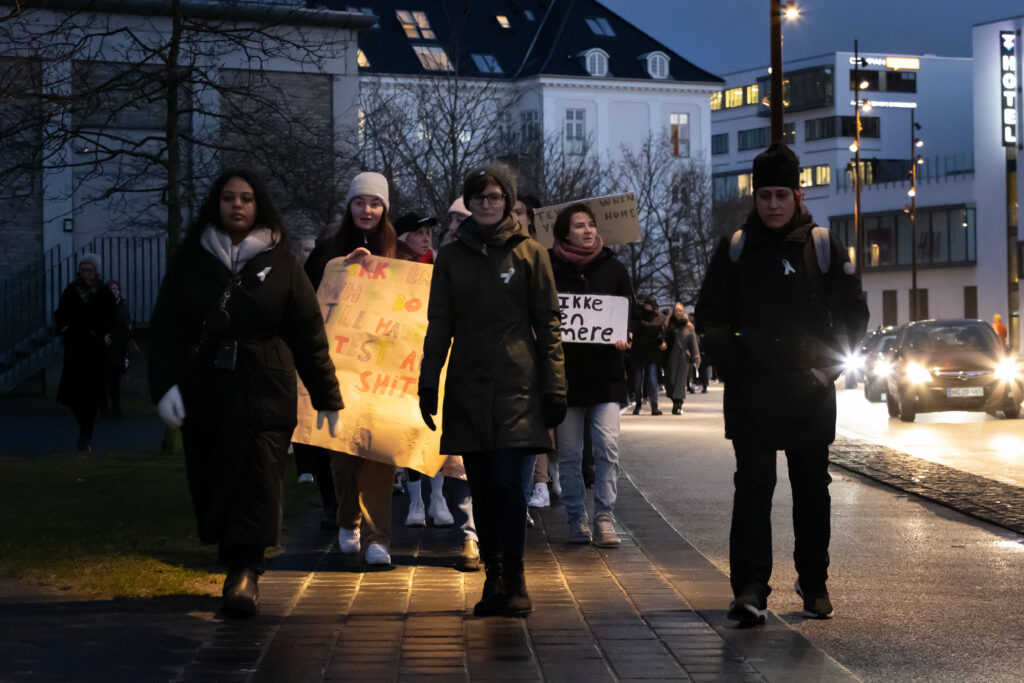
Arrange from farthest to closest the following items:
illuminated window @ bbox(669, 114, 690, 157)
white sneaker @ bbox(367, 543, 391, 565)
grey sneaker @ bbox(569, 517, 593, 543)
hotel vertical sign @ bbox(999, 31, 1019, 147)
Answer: illuminated window @ bbox(669, 114, 690, 157) < hotel vertical sign @ bbox(999, 31, 1019, 147) < grey sneaker @ bbox(569, 517, 593, 543) < white sneaker @ bbox(367, 543, 391, 565)

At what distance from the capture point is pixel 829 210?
Answer: 99.6 meters

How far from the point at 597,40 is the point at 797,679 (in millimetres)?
84598

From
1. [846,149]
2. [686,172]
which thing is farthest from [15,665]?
[846,149]

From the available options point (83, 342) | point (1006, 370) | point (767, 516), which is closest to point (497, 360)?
point (767, 516)

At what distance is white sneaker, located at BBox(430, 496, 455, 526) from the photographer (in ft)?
35.6

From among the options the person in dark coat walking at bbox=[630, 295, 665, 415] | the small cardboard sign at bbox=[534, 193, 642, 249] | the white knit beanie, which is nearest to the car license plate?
the person in dark coat walking at bbox=[630, 295, 665, 415]

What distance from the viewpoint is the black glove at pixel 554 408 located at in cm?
732

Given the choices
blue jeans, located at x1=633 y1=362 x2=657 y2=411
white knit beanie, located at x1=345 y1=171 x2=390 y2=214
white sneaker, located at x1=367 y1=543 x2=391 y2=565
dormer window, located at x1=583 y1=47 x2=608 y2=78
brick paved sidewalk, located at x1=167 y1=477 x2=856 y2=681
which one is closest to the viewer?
brick paved sidewalk, located at x1=167 y1=477 x2=856 y2=681

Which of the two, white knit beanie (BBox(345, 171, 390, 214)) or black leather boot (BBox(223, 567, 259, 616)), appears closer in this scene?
black leather boot (BBox(223, 567, 259, 616))

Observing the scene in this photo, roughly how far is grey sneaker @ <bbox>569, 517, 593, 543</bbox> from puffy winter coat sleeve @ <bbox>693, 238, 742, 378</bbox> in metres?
2.76

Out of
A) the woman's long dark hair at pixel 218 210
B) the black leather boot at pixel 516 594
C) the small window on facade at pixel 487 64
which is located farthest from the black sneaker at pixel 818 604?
the small window on facade at pixel 487 64

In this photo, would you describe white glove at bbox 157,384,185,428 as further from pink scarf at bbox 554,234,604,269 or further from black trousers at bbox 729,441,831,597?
pink scarf at bbox 554,234,604,269

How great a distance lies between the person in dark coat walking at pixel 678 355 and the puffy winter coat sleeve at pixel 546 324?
20.8m

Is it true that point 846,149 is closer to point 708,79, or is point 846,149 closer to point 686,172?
point 708,79
